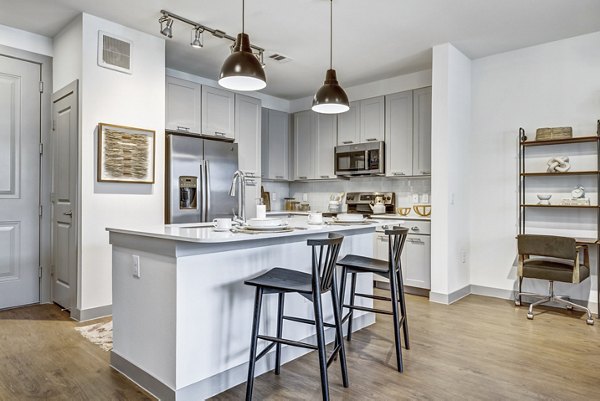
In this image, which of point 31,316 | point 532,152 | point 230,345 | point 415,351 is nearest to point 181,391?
point 230,345

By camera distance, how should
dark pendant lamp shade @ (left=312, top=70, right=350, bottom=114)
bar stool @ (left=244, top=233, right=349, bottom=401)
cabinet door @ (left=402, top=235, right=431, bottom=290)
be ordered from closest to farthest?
1. bar stool @ (left=244, top=233, right=349, bottom=401)
2. dark pendant lamp shade @ (left=312, top=70, right=350, bottom=114)
3. cabinet door @ (left=402, top=235, right=431, bottom=290)

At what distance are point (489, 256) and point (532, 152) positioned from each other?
48.5 inches

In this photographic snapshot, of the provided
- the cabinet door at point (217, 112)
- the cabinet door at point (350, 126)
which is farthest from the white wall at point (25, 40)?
the cabinet door at point (350, 126)

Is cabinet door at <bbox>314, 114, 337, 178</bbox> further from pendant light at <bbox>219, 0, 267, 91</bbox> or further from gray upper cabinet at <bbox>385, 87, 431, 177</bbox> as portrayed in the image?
pendant light at <bbox>219, 0, 267, 91</bbox>

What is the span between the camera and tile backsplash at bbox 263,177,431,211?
5.19m

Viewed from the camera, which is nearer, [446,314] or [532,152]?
[446,314]

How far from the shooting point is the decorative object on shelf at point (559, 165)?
3855mm

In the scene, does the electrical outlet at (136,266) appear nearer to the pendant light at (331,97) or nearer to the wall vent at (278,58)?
the pendant light at (331,97)

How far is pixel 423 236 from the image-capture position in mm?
4449

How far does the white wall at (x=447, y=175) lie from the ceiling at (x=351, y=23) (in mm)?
263

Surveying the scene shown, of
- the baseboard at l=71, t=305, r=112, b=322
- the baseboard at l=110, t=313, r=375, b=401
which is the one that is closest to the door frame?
the baseboard at l=71, t=305, r=112, b=322

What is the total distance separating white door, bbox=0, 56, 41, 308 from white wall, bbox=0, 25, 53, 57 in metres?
0.15

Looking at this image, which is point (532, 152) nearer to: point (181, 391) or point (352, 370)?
point (352, 370)

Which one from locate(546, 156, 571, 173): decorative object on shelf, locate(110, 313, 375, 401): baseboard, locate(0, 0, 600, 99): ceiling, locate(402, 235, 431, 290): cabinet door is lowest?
locate(110, 313, 375, 401): baseboard
